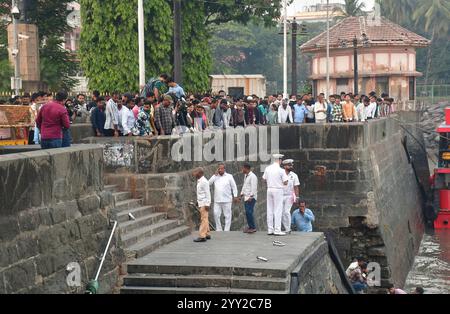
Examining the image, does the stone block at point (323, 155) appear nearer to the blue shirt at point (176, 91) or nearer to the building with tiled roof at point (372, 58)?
A: the blue shirt at point (176, 91)

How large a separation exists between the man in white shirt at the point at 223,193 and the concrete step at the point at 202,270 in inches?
136

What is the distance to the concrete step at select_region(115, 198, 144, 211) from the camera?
12.9 meters

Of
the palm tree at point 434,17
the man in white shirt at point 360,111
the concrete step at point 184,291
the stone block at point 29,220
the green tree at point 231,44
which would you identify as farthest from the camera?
the green tree at point 231,44

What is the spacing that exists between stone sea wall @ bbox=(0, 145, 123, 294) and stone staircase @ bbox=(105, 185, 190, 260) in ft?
2.55

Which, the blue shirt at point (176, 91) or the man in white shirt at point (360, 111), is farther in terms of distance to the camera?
the man in white shirt at point (360, 111)

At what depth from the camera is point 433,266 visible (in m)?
25.8

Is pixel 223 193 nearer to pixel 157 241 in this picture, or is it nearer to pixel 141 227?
pixel 141 227

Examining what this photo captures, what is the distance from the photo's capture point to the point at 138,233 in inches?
470

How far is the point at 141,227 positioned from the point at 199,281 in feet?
8.61

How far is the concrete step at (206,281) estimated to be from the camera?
10.0m

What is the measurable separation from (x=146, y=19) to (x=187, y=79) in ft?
10.8

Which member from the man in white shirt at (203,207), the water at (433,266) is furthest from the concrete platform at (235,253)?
the water at (433,266)
